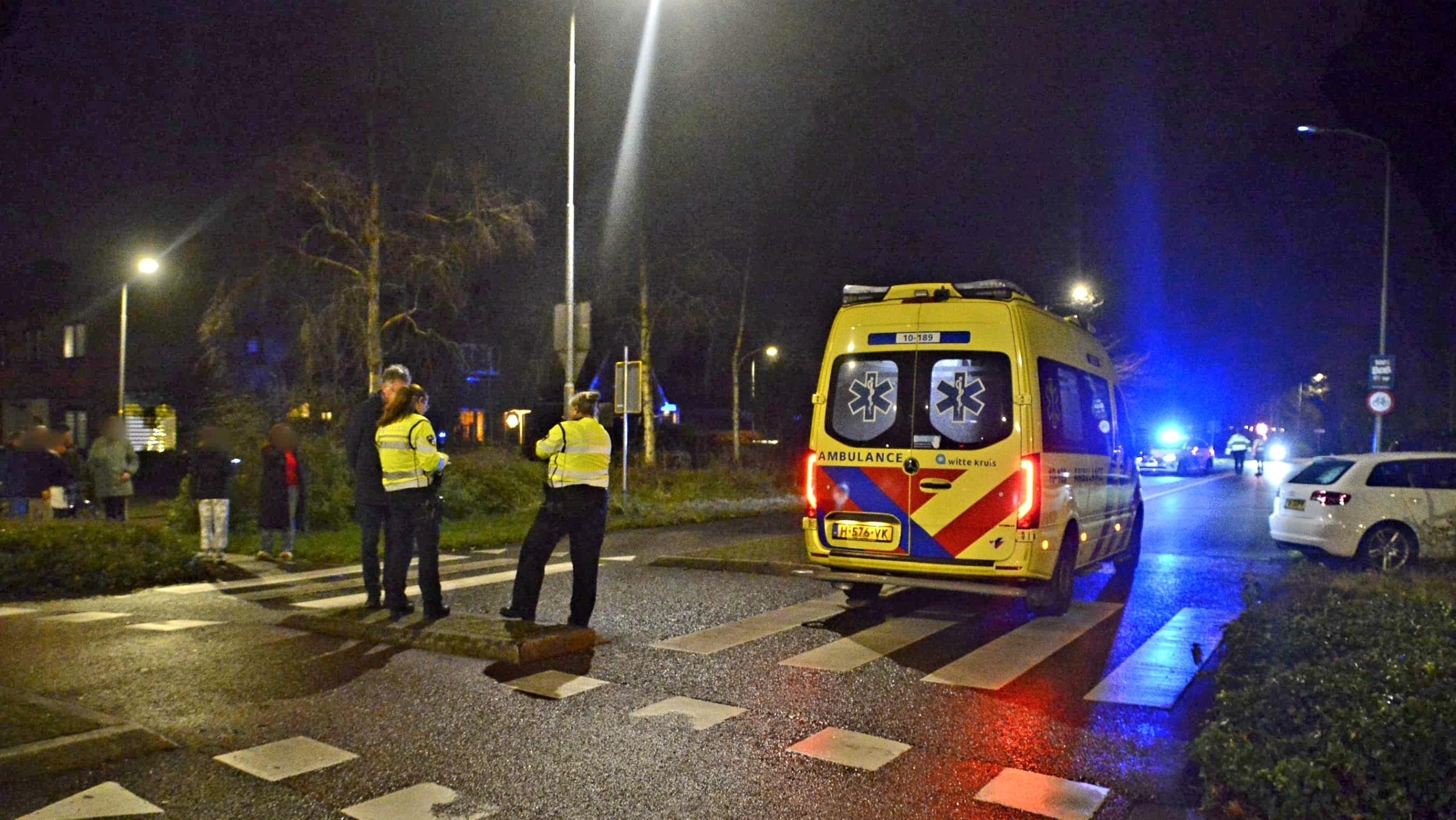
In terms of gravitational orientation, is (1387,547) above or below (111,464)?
below

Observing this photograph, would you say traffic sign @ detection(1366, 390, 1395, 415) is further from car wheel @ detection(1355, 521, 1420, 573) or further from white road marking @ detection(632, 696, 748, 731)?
white road marking @ detection(632, 696, 748, 731)

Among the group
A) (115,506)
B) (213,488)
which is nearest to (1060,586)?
(213,488)

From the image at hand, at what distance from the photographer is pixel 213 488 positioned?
1282 cm

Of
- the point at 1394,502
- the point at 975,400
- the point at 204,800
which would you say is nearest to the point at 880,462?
the point at 975,400

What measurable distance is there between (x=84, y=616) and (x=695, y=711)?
20.0 feet

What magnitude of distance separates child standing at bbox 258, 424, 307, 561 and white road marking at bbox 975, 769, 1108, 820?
32.6 ft

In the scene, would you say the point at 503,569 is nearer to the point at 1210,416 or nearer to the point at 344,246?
the point at 344,246

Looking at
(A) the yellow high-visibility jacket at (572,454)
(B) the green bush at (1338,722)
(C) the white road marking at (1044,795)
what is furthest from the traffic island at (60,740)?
(B) the green bush at (1338,722)

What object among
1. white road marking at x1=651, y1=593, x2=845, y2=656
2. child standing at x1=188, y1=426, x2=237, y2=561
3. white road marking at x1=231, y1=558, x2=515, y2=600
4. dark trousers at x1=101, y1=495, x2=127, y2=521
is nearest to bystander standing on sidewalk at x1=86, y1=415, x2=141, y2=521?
dark trousers at x1=101, y1=495, x2=127, y2=521

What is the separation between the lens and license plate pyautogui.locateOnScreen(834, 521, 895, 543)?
859cm

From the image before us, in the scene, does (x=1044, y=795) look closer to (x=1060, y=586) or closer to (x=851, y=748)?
(x=851, y=748)

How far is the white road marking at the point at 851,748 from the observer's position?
525 cm

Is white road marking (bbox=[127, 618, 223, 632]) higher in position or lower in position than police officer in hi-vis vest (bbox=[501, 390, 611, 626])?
lower

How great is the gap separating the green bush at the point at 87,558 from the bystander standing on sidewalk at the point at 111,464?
175 centimetres
